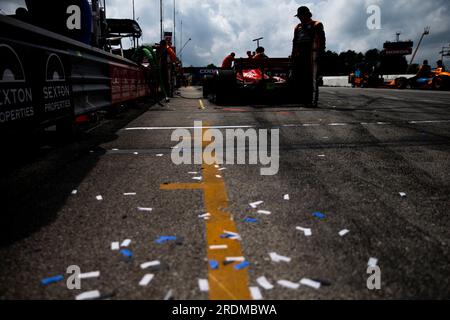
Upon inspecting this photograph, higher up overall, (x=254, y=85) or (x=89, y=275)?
(x=254, y=85)

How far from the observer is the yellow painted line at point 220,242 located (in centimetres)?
150

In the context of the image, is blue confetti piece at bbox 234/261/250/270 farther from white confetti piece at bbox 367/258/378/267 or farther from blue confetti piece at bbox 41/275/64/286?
blue confetti piece at bbox 41/275/64/286

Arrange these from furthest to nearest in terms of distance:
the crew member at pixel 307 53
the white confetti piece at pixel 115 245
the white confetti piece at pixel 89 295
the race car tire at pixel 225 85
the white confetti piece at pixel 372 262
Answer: the race car tire at pixel 225 85, the crew member at pixel 307 53, the white confetti piece at pixel 115 245, the white confetti piece at pixel 372 262, the white confetti piece at pixel 89 295

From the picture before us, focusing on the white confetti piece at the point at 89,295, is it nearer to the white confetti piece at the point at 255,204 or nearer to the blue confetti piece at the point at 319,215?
the white confetti piece at the point at 255,204

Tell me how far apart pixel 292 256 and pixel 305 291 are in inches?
11.3

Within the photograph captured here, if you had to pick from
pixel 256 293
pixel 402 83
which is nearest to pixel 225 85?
pixel 256 293

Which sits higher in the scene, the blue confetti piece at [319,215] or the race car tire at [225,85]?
the race car tire at [225,85]

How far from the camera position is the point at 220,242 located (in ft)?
6.28

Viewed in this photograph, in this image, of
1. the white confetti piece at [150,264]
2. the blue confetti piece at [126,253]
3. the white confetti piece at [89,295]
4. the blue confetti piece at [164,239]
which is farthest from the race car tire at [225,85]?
the white confetti piece at [89,295]

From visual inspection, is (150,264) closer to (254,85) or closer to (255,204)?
(255,204)

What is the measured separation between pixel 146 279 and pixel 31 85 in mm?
2649

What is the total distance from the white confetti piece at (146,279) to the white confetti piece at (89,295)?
181mm

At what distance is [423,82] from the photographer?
76.4 feet

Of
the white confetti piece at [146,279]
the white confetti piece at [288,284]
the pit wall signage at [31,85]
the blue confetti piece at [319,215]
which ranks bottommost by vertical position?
the white confetti piece at [288,284]
